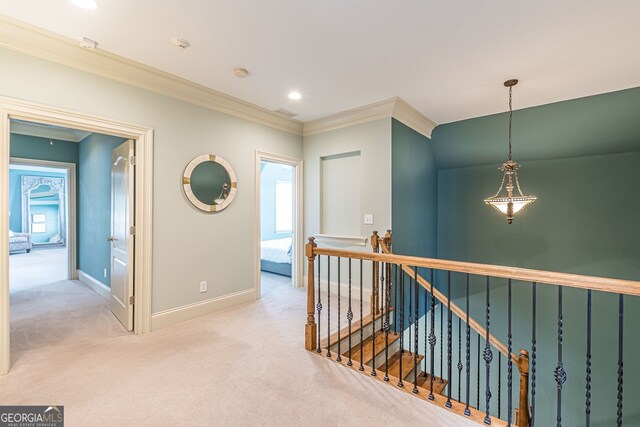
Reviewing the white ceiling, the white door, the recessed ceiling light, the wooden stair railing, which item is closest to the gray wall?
the white door

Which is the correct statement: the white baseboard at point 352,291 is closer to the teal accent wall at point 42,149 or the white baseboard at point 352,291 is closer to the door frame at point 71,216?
the door frame at point 71,216

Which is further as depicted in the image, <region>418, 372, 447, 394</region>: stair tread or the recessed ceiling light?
<region>418, 372, 447, 394</region>: stair tread

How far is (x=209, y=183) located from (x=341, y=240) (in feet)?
6.31

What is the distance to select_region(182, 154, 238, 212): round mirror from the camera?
3.17 m

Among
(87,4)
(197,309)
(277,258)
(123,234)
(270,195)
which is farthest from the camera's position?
(270,195)

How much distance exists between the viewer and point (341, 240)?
409cm

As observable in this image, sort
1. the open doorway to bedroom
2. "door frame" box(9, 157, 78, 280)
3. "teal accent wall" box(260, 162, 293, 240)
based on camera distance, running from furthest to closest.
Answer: "teal accent wall" box(260, 162, 293, 240), "door frame" box(9, 157, 78, 280), the open doorway to bedroom

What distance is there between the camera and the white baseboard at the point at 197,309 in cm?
294

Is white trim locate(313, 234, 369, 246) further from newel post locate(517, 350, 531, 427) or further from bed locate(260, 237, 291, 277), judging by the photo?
newel post locate(517, 350, 531, 427)

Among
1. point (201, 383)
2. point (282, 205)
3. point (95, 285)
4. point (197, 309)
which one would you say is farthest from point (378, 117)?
point (95, 285)

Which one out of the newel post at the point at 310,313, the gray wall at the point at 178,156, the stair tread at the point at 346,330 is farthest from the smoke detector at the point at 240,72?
the stair tread at the point at 346,330

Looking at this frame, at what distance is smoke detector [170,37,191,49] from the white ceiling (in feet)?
0.13

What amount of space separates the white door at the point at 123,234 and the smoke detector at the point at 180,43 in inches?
43.0

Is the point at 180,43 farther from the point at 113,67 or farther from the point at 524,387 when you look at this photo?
the point at 524,387
